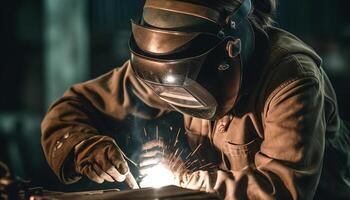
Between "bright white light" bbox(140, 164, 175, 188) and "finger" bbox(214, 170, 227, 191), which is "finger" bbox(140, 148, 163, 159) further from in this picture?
"finger" bbox(214, 170, 227, 191)

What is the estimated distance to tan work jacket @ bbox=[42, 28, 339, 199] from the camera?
332cm

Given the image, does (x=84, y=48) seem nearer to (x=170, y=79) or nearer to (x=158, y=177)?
(x=158, y=177)

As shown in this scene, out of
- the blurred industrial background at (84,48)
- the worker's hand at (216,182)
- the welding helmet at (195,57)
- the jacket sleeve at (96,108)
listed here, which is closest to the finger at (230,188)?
the worker's hand at (216,182)

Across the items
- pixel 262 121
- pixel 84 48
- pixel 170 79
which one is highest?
pixel 170 79

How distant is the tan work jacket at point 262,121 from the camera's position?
332 centimetres

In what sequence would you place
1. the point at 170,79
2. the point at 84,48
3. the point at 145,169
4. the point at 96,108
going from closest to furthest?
the point at 170,79 < the point at 145,169 < the point at 96,108 < the point at 84,48

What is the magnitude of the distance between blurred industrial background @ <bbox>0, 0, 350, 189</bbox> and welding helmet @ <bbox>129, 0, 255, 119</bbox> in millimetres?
4469

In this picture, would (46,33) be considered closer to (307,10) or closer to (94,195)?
(307,10)

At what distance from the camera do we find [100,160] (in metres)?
3.74

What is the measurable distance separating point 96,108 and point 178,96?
0.82 meters

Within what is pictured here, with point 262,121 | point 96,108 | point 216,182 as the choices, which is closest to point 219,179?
point 216,182

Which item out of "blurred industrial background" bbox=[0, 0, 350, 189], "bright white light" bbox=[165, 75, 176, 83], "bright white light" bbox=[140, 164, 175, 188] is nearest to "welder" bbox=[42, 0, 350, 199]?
"bright white light" bbox=[165, 75, 176, 83]

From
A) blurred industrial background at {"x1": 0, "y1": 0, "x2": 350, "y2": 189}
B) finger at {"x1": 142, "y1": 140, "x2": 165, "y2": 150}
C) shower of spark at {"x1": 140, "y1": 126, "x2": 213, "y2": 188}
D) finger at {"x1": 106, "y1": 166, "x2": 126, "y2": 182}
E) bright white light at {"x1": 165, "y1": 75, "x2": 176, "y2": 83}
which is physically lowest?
blurred industrial background at {"x1": 0, "y1": 0, "x2": 350, "y2": 189}

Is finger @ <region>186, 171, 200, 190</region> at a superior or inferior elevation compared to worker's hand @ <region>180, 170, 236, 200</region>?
inferior
